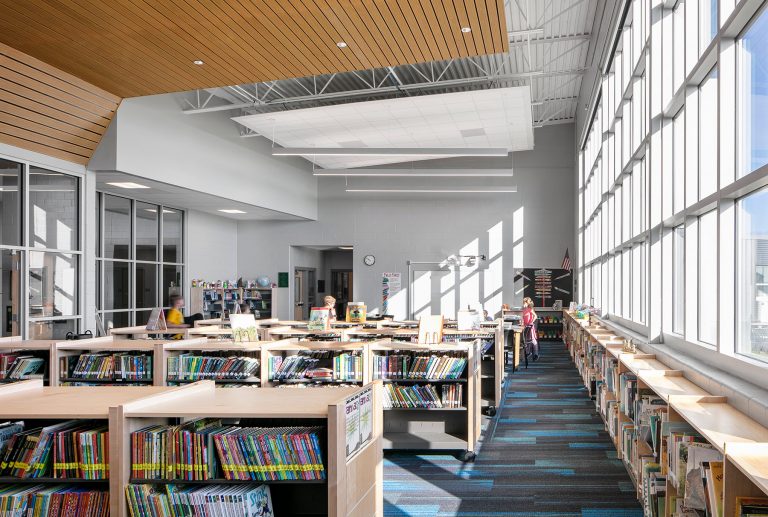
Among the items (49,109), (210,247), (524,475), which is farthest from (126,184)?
(524,475)

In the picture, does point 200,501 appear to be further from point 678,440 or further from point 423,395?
point 423,395

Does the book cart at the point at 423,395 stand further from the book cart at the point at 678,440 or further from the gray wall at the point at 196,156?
the gray wall at the point at 196,156

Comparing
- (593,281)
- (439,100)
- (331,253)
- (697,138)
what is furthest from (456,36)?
(331,253)

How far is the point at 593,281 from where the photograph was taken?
14992mm

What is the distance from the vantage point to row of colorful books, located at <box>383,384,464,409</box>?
6.69m

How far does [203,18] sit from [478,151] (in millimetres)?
6475

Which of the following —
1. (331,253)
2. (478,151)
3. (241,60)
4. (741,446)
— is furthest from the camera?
(331,253)

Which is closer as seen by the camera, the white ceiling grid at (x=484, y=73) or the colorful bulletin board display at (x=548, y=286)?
the white ceiling grid at (x=484, y=73)

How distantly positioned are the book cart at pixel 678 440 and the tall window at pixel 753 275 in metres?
0.42

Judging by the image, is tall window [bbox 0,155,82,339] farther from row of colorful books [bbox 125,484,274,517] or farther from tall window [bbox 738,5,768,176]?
tall window [bbox 738,5,768,176]

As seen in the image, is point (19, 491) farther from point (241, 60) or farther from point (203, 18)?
point (241, 60)

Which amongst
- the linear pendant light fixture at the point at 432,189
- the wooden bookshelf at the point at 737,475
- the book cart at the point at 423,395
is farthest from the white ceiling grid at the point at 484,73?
the wooden bookshelf at the point at 737,475

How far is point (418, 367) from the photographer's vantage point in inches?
264

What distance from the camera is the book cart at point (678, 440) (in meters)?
2.54
